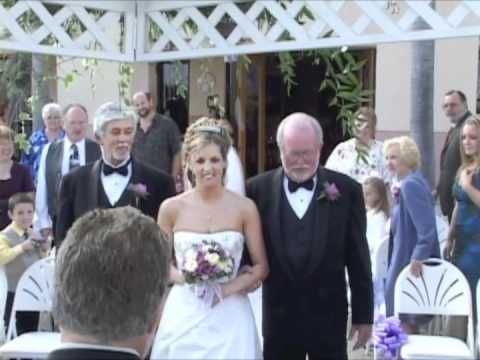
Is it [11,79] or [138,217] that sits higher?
[11,79]

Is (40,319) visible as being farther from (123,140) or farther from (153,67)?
(153,67)

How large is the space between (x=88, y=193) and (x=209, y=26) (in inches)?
50.8

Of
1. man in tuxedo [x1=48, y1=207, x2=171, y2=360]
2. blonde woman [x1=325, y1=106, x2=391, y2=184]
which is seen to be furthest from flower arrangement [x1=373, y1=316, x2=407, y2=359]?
man in tuxedo [x1=48, y1=207, x2=171, y2=360]

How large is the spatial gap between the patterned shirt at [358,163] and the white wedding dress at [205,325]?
3.41m

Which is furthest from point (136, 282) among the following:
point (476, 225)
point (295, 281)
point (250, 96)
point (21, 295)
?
point (250, 96)

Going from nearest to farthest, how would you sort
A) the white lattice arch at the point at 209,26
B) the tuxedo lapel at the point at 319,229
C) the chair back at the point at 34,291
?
the tuxedo lapel at the point at 319,229 < the white lattice arch at the point at 209,26 < the chair back at the point at 34,291

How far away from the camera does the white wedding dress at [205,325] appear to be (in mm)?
3963

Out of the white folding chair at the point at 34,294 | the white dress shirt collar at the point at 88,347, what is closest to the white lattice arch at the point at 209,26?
the white folding chair at the point at 34,294

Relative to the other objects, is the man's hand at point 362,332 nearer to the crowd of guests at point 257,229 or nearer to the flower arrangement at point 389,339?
the crowd of guests at point 257,229

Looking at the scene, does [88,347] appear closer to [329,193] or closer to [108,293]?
[108,293]

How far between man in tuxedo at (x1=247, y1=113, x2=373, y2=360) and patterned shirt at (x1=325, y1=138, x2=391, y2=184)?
331 cm

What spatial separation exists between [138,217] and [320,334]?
2.28m

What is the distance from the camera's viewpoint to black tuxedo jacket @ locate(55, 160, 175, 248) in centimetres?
450

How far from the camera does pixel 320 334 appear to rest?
390cm
